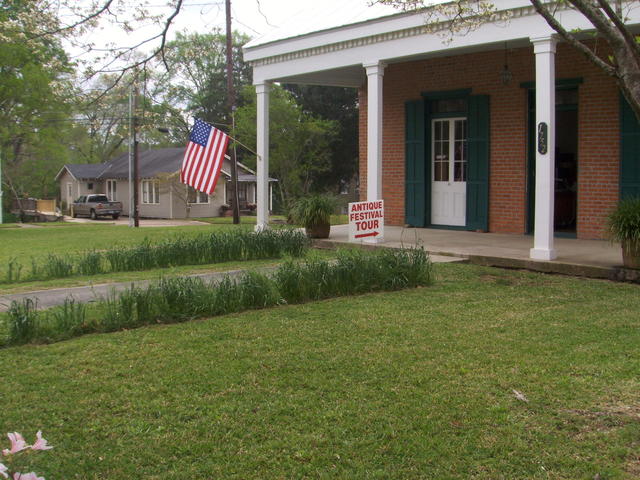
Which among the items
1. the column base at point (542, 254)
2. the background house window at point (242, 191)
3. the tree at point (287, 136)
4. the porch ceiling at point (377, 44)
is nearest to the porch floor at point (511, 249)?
the column base at point (542, 254)

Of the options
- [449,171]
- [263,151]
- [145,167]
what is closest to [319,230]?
[263,151]

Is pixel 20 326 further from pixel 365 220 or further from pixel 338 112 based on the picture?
pixel 338 112

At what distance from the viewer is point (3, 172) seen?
42031 millimetres

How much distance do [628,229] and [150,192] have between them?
126ft

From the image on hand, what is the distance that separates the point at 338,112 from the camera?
126 feet

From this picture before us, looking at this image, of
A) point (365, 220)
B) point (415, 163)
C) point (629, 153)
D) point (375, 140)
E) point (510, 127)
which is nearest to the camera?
point (629, 153)

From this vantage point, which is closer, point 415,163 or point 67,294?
point 67,294

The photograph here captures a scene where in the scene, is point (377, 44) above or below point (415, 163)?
above

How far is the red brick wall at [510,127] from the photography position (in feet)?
41.3

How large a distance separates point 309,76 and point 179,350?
426 inches

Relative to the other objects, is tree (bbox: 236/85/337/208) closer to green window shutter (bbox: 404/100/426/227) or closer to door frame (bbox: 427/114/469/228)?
green window shutter (bbox: 404/100/426/227)

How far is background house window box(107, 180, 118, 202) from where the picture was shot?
1925 inches

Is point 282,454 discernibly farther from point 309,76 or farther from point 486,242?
point 309,76

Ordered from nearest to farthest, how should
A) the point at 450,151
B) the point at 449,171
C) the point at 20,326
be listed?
the point at 20,326 → the point at 450,151 → the point at 449,171
